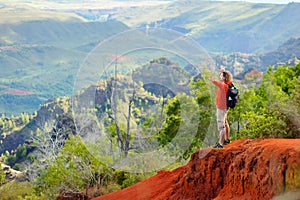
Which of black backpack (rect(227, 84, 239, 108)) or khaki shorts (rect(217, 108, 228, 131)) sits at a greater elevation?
black backpack (rect(227, 84, 239, 108))

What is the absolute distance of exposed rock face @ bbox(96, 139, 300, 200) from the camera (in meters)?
9.26

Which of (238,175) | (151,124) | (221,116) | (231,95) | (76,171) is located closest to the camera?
(238,175)

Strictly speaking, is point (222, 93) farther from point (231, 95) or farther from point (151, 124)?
point (151, 124)

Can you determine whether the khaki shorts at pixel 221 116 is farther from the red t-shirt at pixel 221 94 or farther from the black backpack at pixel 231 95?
the black backpack at pixel 231 95

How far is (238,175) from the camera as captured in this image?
35.8 feet

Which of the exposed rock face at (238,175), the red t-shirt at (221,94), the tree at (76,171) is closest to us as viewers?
the exposed rock face at (238,175)

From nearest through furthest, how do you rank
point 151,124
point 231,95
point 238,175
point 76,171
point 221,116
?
point 238,175
point 231,95
point 221,116
point 151,124
point 76,171

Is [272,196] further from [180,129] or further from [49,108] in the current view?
[49,108]

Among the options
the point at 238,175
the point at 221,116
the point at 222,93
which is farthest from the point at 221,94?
the point at 238,175

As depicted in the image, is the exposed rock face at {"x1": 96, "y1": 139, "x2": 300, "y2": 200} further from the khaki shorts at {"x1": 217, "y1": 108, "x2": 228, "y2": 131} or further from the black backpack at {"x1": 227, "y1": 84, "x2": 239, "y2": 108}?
the black backpack at {"x1": 227, "y1": 84, "x2": 239, "y2": 108}

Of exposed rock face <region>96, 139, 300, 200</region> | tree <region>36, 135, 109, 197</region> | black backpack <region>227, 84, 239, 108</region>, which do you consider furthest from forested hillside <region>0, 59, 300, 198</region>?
black backpack <region>227, 84, 239, 108</region>

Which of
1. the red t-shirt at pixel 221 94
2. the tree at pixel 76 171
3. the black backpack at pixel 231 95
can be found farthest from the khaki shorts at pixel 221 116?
the tree at pixel 76 171

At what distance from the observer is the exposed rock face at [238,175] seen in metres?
9.26

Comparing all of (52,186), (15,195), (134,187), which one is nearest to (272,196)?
(134,187)
